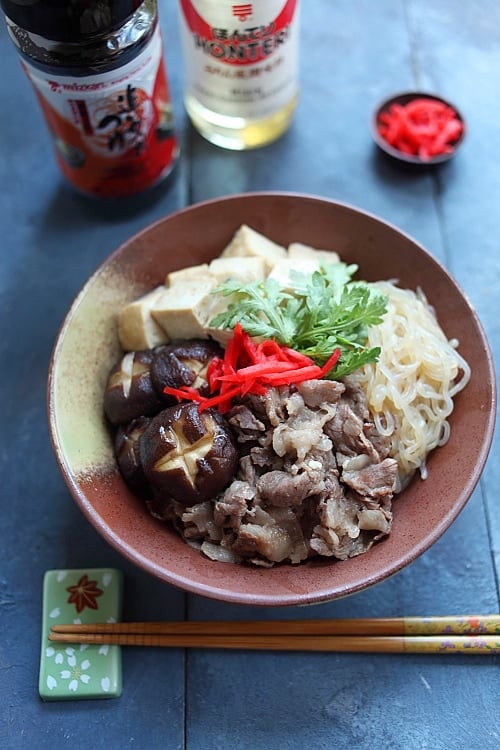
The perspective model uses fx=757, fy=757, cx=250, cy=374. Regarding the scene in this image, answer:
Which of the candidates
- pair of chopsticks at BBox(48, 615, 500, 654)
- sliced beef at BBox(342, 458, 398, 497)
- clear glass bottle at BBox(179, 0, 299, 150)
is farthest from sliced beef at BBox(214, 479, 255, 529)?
clear glass bottle at BBox(179, 0, 299, 150)

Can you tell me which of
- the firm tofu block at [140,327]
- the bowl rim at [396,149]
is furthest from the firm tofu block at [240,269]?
the bowl rim at [396,149]

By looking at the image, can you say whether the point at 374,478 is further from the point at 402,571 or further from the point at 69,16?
the point at 69,16

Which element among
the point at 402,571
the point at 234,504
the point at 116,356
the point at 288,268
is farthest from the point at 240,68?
the point at 402,571

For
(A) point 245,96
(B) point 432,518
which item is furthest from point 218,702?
(A) point 245,96

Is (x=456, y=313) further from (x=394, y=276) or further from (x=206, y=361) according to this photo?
(x=206, y=361)

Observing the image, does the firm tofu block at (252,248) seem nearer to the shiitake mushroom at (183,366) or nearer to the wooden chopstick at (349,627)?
the shiitake mushroom at (183,366)
